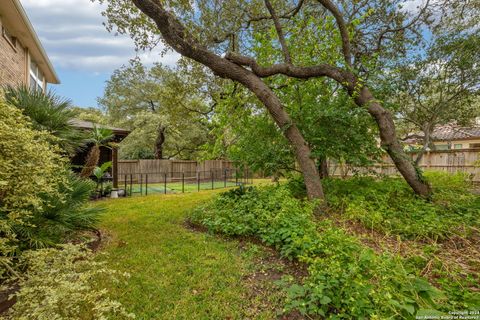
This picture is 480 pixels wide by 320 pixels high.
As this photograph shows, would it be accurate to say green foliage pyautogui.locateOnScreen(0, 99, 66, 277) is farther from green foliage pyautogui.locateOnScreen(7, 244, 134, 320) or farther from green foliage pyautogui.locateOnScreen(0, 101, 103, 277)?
green foliage pyautogui.locateOnScreen(7, 244, 134, 320)

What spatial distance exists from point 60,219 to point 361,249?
355 cm

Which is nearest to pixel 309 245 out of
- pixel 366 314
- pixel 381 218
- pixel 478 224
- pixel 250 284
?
pixel 250 284

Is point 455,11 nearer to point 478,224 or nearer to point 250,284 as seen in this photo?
point 478,224

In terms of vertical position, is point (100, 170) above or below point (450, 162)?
below

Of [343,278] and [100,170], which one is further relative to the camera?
[100,170]

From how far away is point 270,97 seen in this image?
4.66 metres

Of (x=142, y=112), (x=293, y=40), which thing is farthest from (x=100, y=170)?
(x=142, y=112)

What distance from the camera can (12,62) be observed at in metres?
6.68

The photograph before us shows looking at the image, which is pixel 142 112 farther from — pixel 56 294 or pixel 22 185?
pixel 56 294

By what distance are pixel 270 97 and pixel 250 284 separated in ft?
11.0

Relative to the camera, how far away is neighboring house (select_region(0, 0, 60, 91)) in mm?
5961

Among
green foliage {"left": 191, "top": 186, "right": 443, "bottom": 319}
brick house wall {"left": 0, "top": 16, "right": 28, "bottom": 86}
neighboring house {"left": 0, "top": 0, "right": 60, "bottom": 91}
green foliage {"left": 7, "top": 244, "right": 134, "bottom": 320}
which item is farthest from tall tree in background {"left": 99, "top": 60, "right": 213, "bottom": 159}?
green foliage {"left": 7, "top": 244, "right": 134, "bottom": 320}

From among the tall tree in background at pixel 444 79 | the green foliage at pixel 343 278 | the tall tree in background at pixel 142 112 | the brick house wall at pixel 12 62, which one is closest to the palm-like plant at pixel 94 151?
the brick house wall at pixel 12 62

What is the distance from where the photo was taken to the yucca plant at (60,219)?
2.57m
